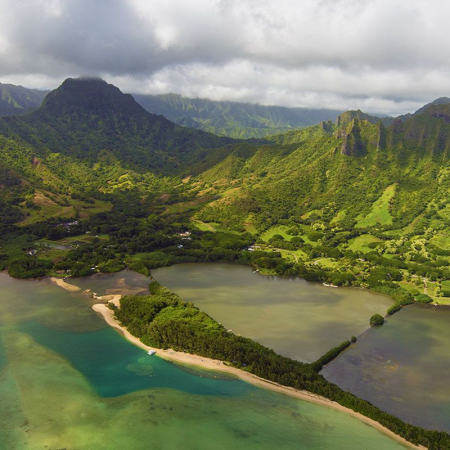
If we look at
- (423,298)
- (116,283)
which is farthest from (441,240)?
(116,283)

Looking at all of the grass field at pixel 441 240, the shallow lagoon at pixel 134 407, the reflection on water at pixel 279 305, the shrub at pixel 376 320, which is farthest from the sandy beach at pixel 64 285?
the grass field at pixel 441 240

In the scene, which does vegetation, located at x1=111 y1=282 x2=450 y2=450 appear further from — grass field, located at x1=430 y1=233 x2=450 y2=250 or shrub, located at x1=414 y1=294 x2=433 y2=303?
grass field, located at x1=430 y1=233 x2=450 y2=250

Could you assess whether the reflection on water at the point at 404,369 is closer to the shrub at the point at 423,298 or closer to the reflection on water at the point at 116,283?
the shrub at the point at 423,298

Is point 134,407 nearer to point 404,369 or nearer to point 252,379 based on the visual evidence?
point 252,379

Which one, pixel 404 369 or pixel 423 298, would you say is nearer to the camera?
pixel 404 369

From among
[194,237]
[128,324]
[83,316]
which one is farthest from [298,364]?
[194,237]

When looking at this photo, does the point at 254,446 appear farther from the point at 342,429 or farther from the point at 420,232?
the point at 420,232

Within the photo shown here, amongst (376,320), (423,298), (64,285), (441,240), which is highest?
(441,240)

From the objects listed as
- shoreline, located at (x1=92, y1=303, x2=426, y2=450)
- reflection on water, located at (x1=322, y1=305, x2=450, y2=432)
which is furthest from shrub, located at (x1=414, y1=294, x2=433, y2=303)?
shoreline, located at (x1=92, y1=303, x2=426, y2=450)

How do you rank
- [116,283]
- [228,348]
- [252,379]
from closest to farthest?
1. [252,379]
2. [228,348]
3. [116,283]

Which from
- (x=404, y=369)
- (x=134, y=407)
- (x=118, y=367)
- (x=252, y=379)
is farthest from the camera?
(x=404, y=369)
